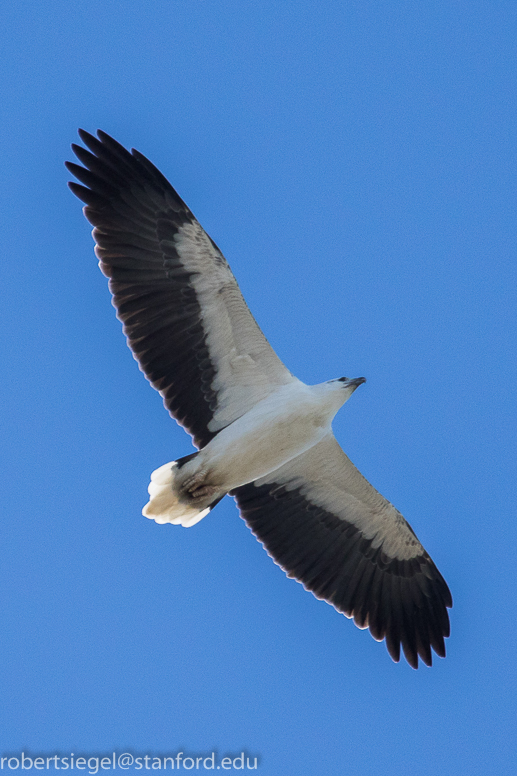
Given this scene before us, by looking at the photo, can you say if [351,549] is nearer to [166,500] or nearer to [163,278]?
[166,500]

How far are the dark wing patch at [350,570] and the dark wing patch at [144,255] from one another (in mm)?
1801

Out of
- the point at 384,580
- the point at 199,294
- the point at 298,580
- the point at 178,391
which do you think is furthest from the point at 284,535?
the point at 199,294

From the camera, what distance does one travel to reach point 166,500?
10695 millimetres

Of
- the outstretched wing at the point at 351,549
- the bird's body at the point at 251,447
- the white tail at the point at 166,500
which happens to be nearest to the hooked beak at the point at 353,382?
the bird's body at the point at 251,447

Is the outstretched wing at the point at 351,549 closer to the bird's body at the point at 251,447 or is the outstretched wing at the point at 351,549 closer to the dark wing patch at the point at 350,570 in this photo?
the dark wing patch at the point at 350,570

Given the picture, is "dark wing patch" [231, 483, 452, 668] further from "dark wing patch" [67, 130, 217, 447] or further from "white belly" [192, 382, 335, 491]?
"dark wing patch" [67, 130, 217, 447]

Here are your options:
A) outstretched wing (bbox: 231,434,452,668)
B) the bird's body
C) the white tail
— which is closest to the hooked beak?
the bird's body

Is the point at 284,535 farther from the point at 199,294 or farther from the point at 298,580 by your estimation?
the point at 199,294

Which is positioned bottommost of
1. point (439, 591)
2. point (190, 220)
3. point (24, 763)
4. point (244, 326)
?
point (24, 763)

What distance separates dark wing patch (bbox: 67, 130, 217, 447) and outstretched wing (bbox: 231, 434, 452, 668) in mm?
1761

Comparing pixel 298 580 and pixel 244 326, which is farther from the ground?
pixel 244 326

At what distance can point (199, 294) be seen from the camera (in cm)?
1058

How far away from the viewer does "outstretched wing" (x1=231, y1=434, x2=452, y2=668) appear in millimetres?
11445

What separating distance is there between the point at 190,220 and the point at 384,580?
435 centimetres
